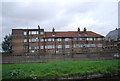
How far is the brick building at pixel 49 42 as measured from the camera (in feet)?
140

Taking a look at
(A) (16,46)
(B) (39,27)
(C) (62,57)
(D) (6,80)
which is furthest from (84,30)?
(D) (6,80)

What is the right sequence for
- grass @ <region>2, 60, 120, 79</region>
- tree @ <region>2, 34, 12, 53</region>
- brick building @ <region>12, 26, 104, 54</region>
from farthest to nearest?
tree @ <region>2, 34, 12, 53</region>, brick building @ <region>12, 26, 104, 54</region>, grass @ <region>2, 60, 120, 79</region>

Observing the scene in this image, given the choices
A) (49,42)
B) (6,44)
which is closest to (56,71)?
(49,42)

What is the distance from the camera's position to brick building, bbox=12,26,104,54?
1683 inches

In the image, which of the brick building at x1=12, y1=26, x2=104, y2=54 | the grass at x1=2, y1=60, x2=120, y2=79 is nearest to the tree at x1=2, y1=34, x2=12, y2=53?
the brick building at x1=12, y1=26, x2=104, y2=54

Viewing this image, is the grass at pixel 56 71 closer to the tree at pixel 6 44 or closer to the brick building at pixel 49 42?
the brick building at pixel 49 42

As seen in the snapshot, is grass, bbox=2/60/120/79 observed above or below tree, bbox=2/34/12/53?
below

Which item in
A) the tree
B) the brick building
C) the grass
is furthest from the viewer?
the tree

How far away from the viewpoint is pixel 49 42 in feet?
142

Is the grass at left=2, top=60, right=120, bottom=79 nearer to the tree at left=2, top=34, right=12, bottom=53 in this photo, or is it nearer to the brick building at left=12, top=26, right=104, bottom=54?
the brick building at left=12, top=26, right=104, bottom=54

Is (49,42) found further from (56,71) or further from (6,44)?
(6,44)

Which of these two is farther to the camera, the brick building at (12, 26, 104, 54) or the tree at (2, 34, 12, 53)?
the tree at (2, 34, 12, 53)

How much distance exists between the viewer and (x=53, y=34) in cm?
4481

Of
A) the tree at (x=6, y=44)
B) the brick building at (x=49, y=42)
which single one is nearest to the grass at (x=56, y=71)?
the brick building at (x=49, y=42)
